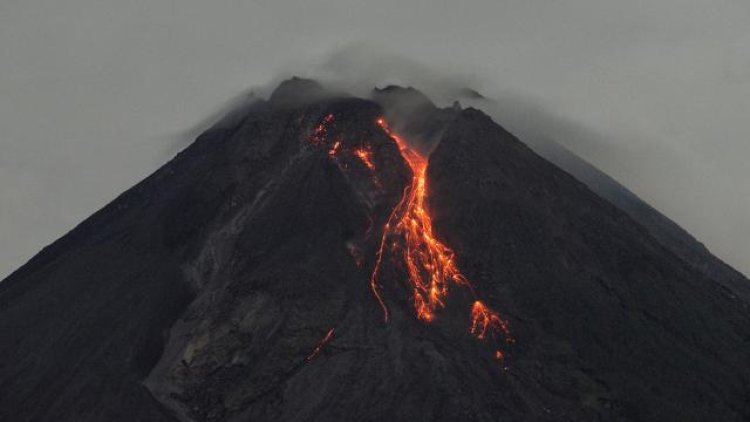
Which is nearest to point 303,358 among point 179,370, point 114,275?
point 179,370

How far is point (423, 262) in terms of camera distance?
234ft

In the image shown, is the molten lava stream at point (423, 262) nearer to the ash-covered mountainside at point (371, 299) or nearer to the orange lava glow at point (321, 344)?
the ash-covered mountainside at point (371, 299)

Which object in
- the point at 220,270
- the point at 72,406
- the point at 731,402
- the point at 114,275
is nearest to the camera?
the point at 731,402

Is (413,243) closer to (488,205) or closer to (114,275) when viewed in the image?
(488,205)

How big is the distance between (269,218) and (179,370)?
14.9m

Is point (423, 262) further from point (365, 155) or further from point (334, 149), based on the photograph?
point (334, 149)

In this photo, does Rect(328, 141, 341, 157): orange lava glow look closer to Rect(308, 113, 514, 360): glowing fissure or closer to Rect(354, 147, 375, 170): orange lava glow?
Rect(308, 113, 514, 360): glowing fissure

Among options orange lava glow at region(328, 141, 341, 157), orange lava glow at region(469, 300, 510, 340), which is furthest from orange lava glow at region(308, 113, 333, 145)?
orange lava glow at region(469, 300, 510, 340)

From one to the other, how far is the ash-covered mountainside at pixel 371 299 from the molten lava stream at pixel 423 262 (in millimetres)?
165

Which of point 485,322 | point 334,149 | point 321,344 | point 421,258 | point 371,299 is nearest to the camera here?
point 321,344

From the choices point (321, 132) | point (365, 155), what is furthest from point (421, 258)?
point (321, 132)

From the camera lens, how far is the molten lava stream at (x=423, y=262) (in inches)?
2628

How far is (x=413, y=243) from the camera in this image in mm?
72625

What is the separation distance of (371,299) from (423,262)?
19.4 feet
